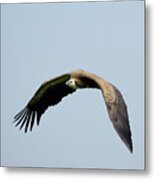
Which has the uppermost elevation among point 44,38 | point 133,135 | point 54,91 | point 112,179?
point 44,38

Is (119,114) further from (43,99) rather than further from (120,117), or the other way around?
(43,99)

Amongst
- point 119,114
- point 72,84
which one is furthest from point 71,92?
point 119,114

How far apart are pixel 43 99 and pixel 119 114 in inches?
10.9

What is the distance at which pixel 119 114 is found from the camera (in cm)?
185

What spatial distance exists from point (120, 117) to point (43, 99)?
0.92 feet

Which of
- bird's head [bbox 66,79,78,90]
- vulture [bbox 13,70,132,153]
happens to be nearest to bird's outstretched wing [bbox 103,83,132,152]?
vulture [bbox 13,70,132,153]

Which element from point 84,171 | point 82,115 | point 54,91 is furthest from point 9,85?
point 84,171

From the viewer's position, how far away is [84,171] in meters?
1.90

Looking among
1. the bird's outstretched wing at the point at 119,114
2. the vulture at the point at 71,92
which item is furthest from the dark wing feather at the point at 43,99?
the bird's outstretched wing at the point at 119,114

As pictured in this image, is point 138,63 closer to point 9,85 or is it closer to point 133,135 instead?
point 133,135

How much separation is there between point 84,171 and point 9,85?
40cm

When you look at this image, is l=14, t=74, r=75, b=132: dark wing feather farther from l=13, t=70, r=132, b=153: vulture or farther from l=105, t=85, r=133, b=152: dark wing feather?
l=105, t=85, r=133, b=152: dark wing feather

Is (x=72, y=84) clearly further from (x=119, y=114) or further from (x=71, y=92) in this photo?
(x=119, y=114)

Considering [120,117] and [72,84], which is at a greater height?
[72,84]
